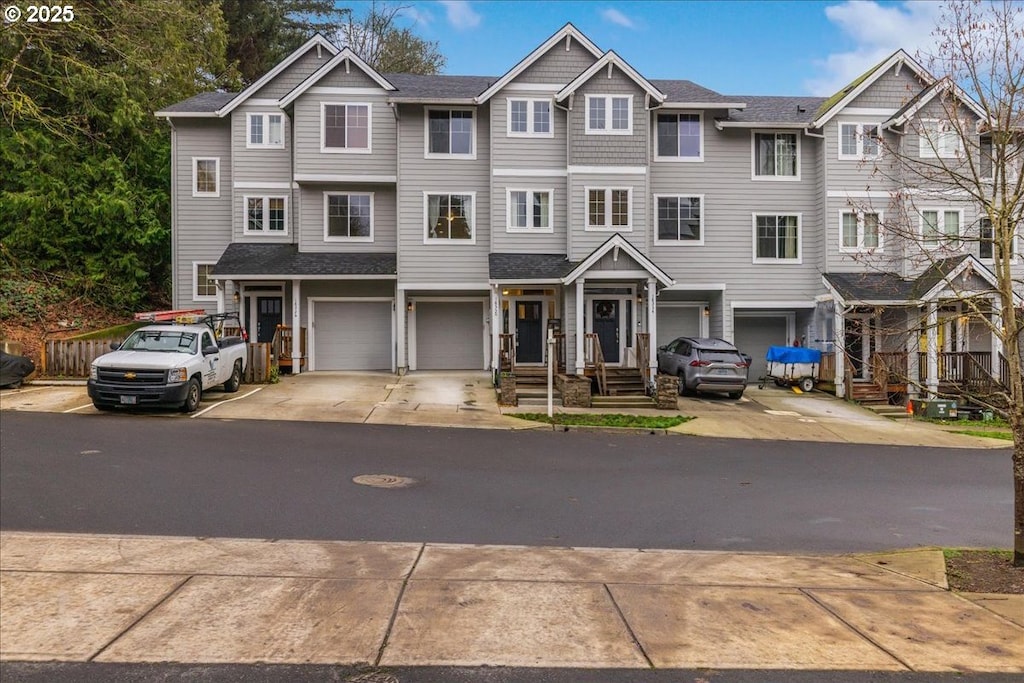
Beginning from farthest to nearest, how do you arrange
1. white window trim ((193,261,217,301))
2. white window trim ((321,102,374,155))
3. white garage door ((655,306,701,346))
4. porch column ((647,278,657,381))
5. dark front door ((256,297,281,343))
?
white garage door ((655,306,701,346))
white window trim ((193,261,217,301))
dark front door ((256,297,281,343))
white window trim ((321,102,374,155))
porch column ((647,278,657,381))

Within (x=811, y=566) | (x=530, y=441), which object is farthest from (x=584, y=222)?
(x=811, y=566)

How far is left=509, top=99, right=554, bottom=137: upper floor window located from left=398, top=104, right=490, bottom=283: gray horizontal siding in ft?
3.47

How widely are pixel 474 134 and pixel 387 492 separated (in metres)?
17.0

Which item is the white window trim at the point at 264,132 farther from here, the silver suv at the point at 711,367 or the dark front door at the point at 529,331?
the silver suv at the point at 711,367

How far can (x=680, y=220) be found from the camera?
81.9ft

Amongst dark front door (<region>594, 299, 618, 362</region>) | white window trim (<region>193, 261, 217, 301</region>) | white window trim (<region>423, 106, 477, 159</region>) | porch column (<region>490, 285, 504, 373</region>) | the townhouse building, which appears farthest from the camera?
white window trim (<region>193, 261, 217, 301</region>)

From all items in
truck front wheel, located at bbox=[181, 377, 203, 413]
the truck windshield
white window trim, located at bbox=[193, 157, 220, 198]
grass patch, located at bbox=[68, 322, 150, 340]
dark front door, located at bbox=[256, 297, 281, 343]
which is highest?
white window trim, located at bbox=[193, 157, 220, 198]

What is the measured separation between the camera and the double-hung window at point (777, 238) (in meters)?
25.3

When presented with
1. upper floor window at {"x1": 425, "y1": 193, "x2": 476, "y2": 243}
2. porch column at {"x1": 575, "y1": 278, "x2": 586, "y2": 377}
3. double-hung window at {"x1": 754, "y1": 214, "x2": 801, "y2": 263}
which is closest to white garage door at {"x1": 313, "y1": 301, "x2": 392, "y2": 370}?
upper floor window at {"x1": 425, "y1": 193, "x2": 476, "y2": 243}

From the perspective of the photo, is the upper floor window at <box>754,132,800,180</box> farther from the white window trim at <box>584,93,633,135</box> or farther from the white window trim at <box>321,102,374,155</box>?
the white window trim at <box>321,102,374,155</box>

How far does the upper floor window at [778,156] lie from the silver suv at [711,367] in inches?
281

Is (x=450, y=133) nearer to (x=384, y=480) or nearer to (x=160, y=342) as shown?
(x=160, y=342)

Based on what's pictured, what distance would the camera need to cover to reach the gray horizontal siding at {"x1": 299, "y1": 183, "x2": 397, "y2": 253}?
24.9m

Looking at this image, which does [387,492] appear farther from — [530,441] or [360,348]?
[360,348]
